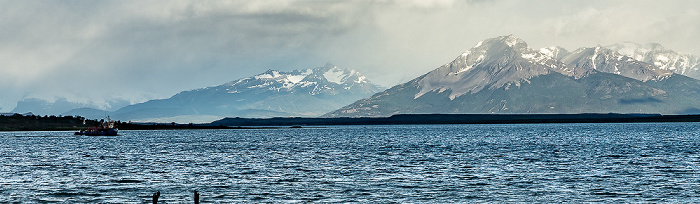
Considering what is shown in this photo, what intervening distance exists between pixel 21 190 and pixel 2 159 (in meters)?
52.2

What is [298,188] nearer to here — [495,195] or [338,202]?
[338,202]

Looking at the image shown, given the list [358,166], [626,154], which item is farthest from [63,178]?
[626,154]

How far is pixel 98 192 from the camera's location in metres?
68.7

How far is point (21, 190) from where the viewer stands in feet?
229

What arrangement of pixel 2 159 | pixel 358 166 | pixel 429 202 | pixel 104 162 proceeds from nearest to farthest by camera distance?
1. pixel 429 202
2. pixel 358 166
3. pixel 104 162
4. pixel 2 159

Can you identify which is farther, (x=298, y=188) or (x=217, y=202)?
(x=298, y=188)

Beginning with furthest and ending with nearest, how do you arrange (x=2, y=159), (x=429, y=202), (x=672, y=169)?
(x=2, y=159), (x=672, y=169), (x=429, y=202)

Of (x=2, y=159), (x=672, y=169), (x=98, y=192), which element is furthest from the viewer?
(x=2, y=159)

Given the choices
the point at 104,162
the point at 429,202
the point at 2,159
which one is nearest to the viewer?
the point at 429,202

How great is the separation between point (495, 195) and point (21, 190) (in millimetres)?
41826

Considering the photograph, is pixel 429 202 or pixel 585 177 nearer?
pixel 429 202

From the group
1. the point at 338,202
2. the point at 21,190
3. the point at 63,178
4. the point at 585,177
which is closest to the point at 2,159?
the point at 63,178

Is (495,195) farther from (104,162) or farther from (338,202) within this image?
(104,162)

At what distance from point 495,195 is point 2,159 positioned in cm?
8303
